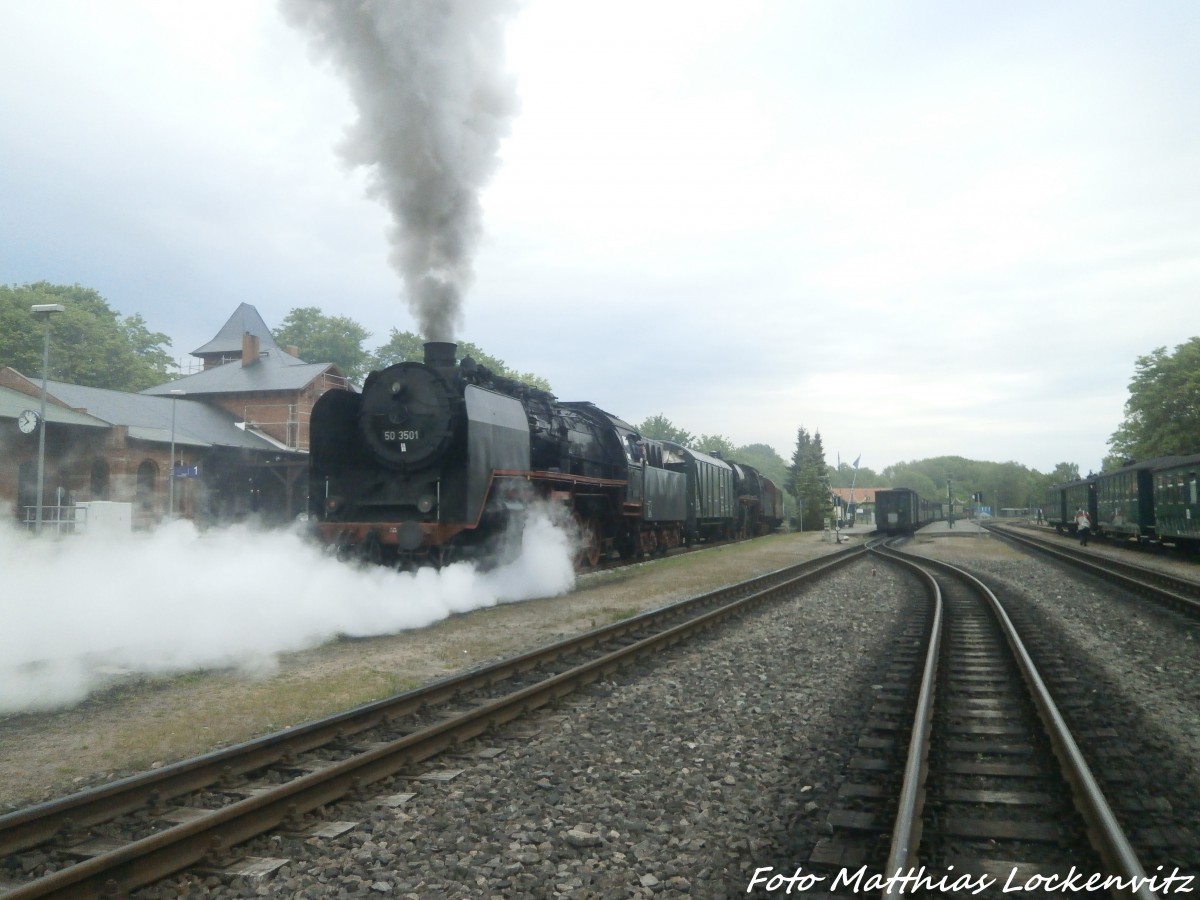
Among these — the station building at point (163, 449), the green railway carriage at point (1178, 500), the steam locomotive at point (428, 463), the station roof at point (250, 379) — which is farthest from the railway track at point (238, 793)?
the station roof at point (250, 379)

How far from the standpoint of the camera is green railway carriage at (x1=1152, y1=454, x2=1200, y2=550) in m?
21.4

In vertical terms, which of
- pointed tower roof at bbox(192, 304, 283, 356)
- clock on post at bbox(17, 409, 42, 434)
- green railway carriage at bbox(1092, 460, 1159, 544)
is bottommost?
green railway carriage at bbox(1092, 460, 1159, 544)

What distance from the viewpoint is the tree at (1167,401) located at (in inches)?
2088

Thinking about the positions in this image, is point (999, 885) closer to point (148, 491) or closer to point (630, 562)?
point (630, 562)

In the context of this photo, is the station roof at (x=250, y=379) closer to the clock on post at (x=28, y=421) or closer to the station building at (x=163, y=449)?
the station building at (x=163, y=449)

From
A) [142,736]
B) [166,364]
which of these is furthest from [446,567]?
[166,364]

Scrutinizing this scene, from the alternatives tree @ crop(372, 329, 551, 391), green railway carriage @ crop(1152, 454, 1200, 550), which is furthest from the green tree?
green railway carriage @ crop(1152, 454, 1200, 550)

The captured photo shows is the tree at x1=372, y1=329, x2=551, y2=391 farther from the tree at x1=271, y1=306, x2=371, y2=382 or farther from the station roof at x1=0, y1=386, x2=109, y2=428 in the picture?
the station roof at x1=0, y1=386, x2=109, y2=428

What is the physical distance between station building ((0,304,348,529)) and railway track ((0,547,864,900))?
17942 mm

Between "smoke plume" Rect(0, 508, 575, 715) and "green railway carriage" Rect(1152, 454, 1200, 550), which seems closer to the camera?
"smoke plume" Rect(0, 508, 575, 715)

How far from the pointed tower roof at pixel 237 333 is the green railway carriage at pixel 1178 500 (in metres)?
55.2

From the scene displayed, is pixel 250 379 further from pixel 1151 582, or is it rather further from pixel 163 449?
pixel 1151 582

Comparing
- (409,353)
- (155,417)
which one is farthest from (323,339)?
(155,417)

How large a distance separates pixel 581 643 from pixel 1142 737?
4.97 m
